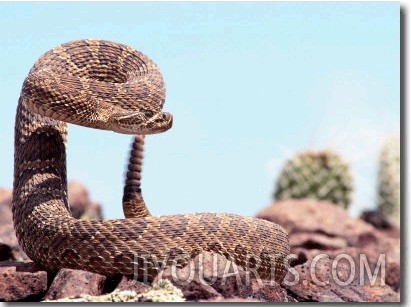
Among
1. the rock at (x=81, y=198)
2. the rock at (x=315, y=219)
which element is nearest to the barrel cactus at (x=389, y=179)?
the rock at (x=315, y=219)

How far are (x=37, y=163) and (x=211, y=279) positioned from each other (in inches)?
115

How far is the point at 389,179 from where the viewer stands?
22953 mm

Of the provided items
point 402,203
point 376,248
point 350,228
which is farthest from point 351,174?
point 402,203

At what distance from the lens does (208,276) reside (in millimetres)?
6824

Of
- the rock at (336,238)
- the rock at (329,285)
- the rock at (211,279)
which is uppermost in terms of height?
the rock at (211,279)

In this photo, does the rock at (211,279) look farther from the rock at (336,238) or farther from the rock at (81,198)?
the rock at (81,198)

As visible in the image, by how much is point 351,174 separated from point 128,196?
1241cm

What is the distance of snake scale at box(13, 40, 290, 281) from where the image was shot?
7488 millimetres

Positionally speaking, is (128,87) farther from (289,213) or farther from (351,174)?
(351,174)

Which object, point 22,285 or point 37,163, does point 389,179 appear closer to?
point 37,163

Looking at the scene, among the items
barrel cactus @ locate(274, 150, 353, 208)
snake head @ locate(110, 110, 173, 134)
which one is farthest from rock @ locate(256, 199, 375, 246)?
snake head @ locate(110, 110, 173, 134)

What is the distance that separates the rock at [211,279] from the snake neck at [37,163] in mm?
1989

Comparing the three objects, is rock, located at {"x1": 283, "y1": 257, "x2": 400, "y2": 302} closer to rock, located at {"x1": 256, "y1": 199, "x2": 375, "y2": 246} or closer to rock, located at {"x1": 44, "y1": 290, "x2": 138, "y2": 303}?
rock, located at {"x1": 44, "y1": 290, "x2": 138, "y2": 303}

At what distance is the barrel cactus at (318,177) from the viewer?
20.3m
